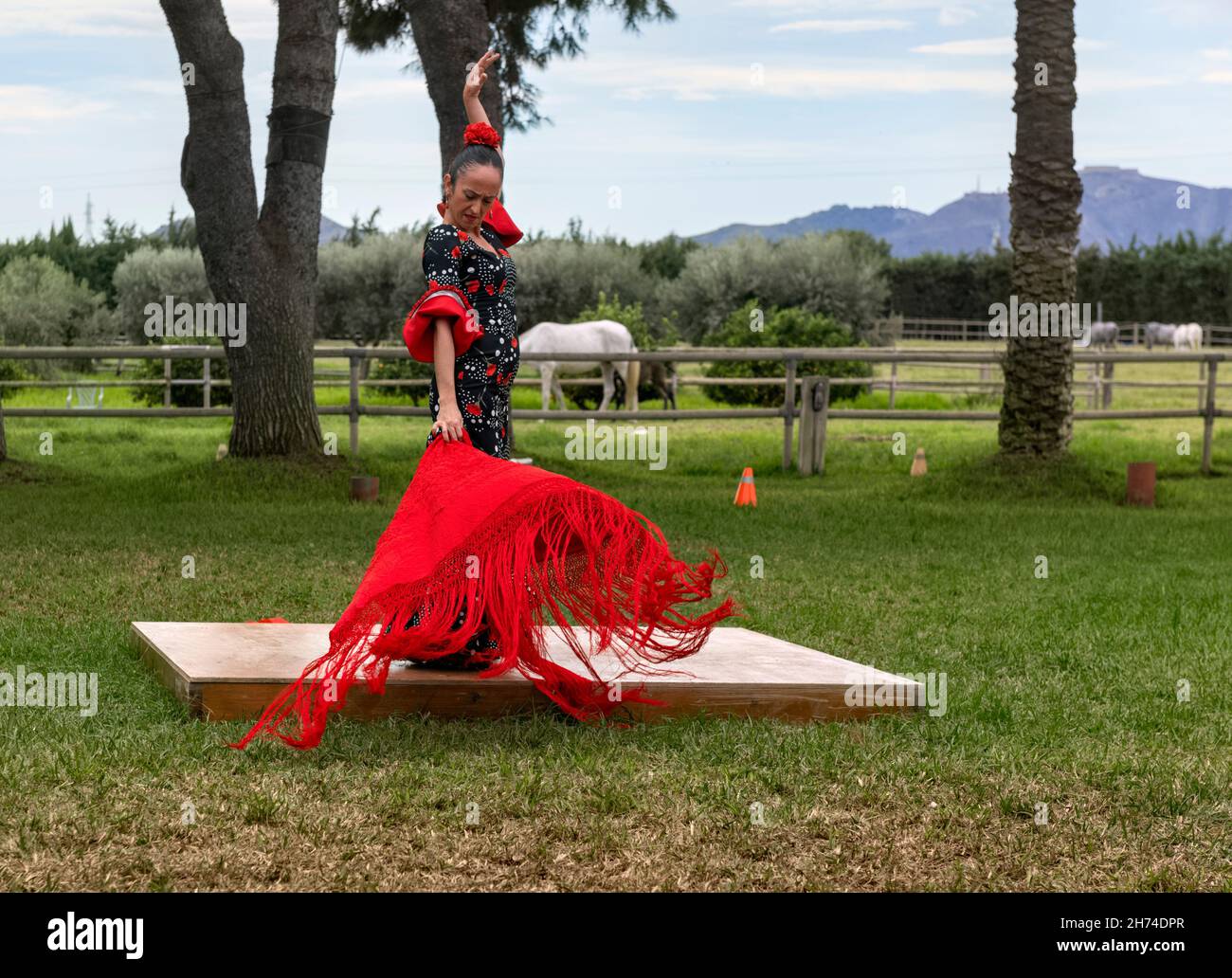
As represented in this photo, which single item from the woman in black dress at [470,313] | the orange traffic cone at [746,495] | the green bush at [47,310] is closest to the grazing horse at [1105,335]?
the green bush at [47,310]

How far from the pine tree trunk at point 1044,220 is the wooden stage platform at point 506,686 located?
26.9ft

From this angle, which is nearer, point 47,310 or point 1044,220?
point 1044,220

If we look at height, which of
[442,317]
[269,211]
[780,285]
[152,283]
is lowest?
[442,317]

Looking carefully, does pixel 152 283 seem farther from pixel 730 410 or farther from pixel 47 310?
pixel 730 410

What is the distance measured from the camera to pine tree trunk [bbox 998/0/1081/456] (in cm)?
1328

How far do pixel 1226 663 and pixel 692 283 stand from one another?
28303mm

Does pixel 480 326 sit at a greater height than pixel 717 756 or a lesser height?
greater

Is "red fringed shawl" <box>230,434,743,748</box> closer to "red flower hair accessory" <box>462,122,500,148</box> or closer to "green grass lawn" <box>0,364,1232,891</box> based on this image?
"green grass lawn" <box>0,364,1232,891</box>

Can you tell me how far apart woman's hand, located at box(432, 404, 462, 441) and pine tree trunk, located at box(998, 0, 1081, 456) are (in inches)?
356

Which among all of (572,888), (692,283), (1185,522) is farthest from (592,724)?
(692,283)

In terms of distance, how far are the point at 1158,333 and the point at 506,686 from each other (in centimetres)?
4932

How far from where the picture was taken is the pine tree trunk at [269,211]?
13312 mm

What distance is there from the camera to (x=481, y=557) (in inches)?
197

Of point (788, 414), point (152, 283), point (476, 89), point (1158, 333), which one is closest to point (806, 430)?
point (788, 414)
